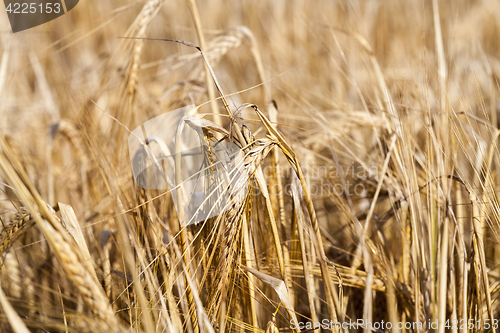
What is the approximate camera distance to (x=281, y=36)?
5.95 feet

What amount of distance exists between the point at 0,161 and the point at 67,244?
10 cm

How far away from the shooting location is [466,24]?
5.06ft

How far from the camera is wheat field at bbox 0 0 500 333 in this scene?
37 centimetres

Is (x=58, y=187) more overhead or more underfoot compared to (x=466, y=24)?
more underfoot

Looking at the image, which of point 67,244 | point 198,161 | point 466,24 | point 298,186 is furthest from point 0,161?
point 466,24

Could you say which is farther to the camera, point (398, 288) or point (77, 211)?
point (77, 211)

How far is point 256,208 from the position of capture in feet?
1.71

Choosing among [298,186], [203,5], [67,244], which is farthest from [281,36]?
[67,244]

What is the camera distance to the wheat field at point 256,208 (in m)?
0.37

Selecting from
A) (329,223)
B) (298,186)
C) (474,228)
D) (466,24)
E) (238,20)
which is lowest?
(329,223)

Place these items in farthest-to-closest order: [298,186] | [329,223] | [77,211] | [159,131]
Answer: [329,223] < [77,211] < [159,131] < [298,186]

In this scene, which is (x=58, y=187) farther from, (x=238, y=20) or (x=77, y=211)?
(x=238, y=20)

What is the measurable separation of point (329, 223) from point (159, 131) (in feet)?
2.01

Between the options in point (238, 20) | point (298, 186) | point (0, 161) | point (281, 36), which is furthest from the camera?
point (238, 20)
